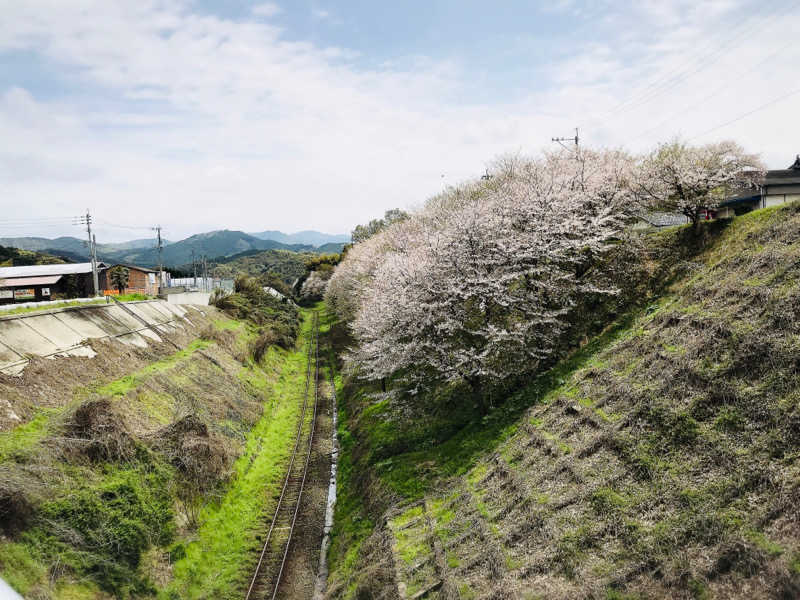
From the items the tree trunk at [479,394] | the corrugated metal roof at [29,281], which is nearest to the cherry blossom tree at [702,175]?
the tree trunk at [479,394]

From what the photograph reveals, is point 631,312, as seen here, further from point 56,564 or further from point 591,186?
point 56,564

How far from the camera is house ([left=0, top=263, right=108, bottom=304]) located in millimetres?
52094

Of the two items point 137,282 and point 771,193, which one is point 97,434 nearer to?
point 771,193

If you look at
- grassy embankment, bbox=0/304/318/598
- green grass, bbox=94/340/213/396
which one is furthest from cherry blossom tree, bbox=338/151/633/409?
green grass, bbox=94/340/213/396

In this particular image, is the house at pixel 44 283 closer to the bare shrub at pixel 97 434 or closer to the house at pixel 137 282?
the house at pixel 137 282

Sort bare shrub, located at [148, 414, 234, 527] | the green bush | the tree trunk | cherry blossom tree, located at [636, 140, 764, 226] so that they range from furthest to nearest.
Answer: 1. cherry blossom tree, located at [636, 140, 764, 226]
2. the tree trunk
3. bare shrub, located at [148, 414, 234, 527]
4. the green bush

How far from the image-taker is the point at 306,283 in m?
100

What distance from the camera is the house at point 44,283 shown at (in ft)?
171

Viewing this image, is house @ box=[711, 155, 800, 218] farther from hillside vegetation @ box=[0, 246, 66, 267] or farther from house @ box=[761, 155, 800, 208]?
hillside vegetation @ box=[0, 246, 66, 267]

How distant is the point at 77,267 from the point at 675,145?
7325cm

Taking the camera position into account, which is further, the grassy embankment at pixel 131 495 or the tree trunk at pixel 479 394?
the tree trunk at pixel 479 394

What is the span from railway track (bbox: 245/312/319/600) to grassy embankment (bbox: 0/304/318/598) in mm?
579

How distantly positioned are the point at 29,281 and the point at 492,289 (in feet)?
193

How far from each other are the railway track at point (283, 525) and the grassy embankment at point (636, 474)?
185cm
